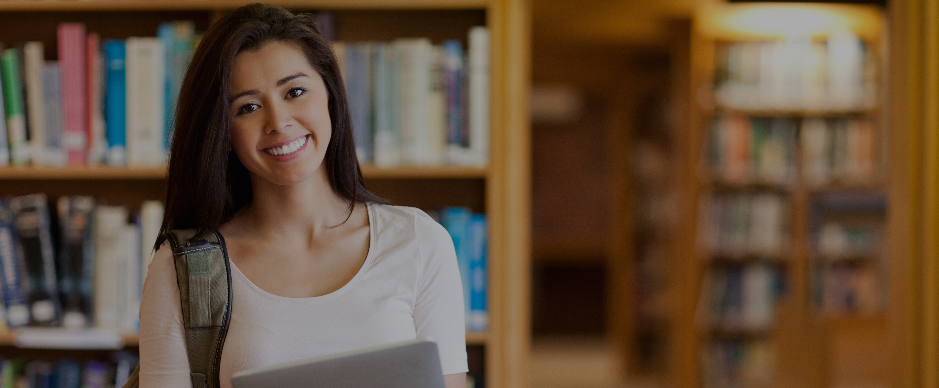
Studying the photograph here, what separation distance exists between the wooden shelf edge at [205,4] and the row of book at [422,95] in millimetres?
102

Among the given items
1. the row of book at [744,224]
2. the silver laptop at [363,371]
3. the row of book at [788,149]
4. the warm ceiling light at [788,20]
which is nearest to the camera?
the silver laptop at [363,371]

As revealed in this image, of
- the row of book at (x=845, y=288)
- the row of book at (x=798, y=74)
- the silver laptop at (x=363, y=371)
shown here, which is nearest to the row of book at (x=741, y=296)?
A: the row of book at (x=845, y=288)

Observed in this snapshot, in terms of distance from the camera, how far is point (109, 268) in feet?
6.69

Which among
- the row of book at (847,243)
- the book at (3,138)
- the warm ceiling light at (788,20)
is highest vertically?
the warm ceiling light at (788,20)

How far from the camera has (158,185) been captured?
88.1 inches

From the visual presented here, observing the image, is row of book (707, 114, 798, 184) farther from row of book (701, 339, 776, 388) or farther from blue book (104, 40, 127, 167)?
blue book (104, 40, 127, 167)

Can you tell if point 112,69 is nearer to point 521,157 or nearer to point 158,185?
point 158,185

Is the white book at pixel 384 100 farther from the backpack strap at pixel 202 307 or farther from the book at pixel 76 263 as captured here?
the backpack strap at pixel 202 307

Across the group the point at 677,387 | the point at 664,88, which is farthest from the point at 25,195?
the point at 664,88

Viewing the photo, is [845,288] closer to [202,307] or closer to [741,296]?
[741,296]

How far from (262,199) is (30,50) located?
1.18m

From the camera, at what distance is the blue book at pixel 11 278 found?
2.01m

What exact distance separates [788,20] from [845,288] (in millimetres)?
1403

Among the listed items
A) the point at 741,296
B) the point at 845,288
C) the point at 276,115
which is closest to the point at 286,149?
the point at 276,115
